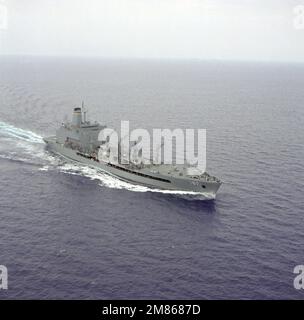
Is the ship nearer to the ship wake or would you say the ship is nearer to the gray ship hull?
the gray ship hull

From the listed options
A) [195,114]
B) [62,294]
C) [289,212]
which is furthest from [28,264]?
[195,114]

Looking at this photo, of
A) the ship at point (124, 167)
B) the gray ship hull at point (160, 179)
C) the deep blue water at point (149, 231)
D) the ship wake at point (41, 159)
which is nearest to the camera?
the deep blue water at point (149, 231)

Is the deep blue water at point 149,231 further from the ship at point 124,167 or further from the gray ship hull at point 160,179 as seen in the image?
the ship at point 124,167

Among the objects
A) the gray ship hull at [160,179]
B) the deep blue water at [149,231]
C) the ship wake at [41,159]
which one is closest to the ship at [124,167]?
the gray ship hull at [160,179]

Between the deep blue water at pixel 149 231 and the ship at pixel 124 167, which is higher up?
the ship at pixel 124 167

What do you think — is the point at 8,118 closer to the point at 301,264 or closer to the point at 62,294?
the point at 62,294

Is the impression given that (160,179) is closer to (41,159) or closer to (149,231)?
(149,231)

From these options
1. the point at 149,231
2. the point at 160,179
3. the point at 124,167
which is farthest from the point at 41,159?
the point at 149,231

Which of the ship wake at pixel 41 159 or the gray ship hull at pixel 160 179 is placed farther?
the ship wake at pixel 41 159
